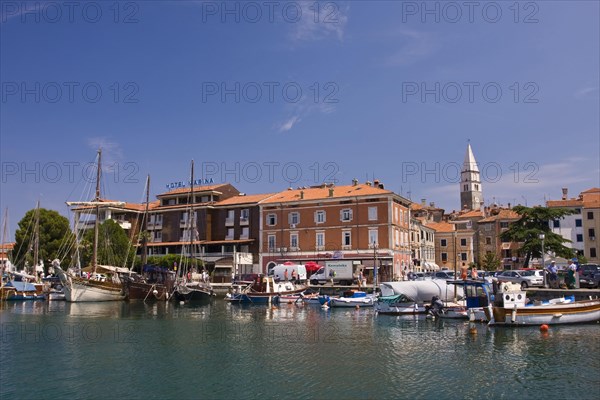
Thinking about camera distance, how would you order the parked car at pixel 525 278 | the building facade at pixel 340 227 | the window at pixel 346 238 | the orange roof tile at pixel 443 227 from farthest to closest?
the orange roof tile at pixel 443 227, the window at pixel 346 238, the building facade at pixel 340 227, the parked car at pixel 525 278

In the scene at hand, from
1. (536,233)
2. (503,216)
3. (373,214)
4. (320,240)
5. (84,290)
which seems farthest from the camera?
(503,216)

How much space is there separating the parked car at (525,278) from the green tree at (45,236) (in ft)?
179

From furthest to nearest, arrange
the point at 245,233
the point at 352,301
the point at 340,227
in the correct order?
the point at 245,233, the point at 340,227, the point at 352,301

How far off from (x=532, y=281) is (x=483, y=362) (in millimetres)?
27138

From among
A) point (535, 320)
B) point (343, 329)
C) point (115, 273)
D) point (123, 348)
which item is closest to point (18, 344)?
point (123, 348)

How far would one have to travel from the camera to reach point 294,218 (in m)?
71.3

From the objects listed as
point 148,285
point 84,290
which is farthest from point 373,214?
point 84,290

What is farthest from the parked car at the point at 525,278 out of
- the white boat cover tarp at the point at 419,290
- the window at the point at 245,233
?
the window at the point at 245,233

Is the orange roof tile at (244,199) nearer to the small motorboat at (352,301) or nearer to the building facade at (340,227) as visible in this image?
the building facade at (340,227)

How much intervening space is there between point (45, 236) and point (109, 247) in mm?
10403

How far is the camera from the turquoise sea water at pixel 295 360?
1770cm

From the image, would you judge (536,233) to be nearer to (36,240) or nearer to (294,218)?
(294,218)

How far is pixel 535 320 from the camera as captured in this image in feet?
97.4

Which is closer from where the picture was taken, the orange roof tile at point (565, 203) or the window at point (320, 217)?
the window at point (320, 217)
